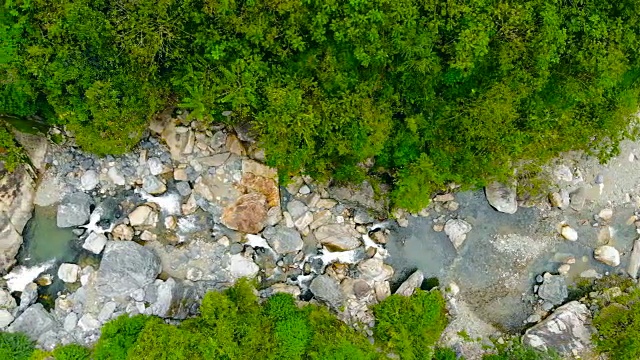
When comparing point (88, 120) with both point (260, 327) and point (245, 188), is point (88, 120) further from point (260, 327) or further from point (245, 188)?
point (260, 327)

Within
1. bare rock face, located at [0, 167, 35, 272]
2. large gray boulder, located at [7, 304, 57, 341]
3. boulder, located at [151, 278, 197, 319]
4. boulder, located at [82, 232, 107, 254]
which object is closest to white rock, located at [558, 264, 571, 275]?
boulder, located at [151, 278, 197, 319]

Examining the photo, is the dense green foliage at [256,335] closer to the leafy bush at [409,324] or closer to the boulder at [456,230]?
the leafy bush at [409,324]

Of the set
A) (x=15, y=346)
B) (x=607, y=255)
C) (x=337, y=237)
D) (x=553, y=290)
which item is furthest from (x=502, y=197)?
(x=15, y=346)

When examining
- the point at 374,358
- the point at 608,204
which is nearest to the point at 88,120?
the point at 374,358

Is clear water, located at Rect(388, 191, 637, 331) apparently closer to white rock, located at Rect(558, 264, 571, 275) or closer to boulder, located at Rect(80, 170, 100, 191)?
white rock, located at Rect(558, 264, 571, 275)

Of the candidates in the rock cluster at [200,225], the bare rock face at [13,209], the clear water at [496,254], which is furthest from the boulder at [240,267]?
the bare rock face at [13,209]

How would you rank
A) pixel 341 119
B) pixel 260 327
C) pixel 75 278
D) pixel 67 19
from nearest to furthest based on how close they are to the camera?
pixel 67 19 → pixel 341 119 → pixel 260 327 → pixel 75 278

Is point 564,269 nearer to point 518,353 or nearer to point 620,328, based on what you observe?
point 620,328
